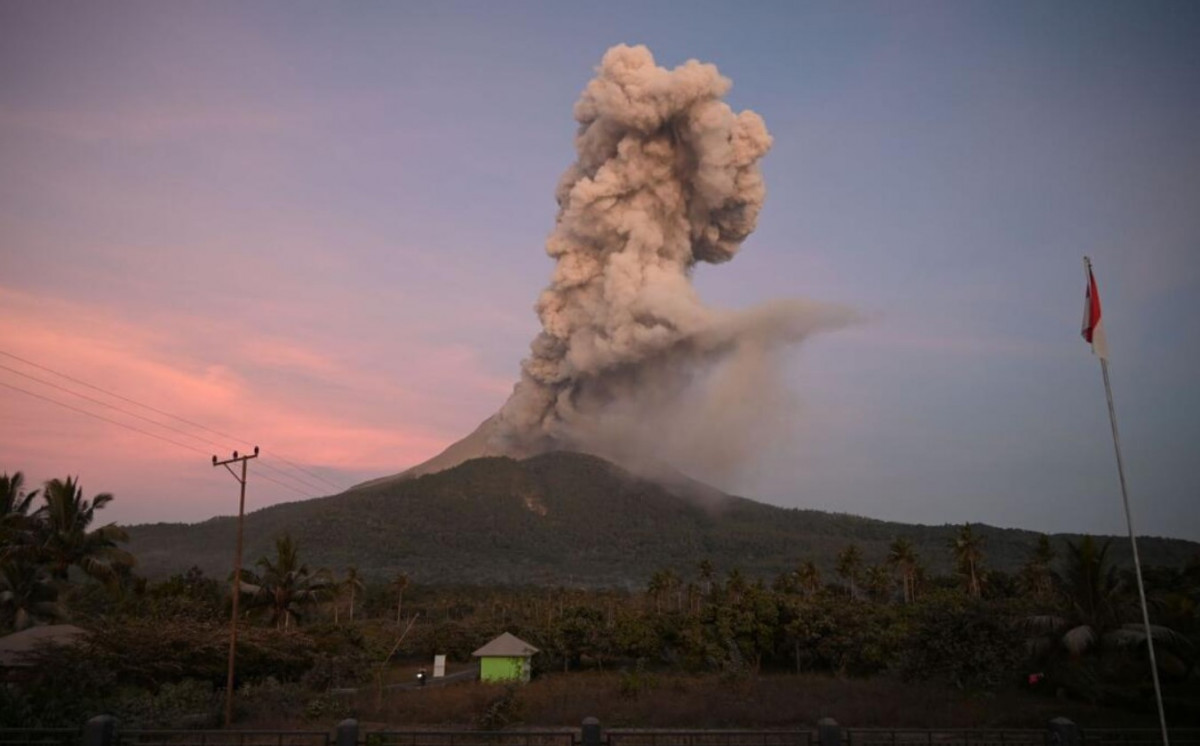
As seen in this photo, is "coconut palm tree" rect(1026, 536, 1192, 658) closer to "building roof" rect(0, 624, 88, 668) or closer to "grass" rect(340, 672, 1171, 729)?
"grass" rect(340, 672, 1171, 729)

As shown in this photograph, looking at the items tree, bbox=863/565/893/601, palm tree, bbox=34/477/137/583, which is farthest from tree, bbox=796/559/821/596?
palm tree, bbox=34/477/137/583

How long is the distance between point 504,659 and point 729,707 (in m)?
15.9

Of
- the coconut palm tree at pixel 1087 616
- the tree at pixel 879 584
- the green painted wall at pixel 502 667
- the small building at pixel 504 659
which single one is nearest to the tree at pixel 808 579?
the tree at pixel 879 584

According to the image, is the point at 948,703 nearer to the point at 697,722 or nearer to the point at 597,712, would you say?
the point at 697,722

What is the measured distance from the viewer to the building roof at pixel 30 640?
25.9 metres

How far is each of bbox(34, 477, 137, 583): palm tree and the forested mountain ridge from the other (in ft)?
254

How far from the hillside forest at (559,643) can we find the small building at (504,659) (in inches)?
143

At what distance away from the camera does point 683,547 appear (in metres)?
144

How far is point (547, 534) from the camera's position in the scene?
471ft

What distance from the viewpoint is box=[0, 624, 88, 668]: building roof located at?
2594 centimetres

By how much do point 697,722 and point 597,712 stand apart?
3215 millimetres

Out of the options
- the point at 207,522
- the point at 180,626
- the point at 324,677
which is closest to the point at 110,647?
the point at 180,626

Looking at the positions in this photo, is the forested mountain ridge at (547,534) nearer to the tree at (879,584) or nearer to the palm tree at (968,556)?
the tree at (879,584)

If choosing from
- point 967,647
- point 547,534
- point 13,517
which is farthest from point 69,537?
point 547,534
